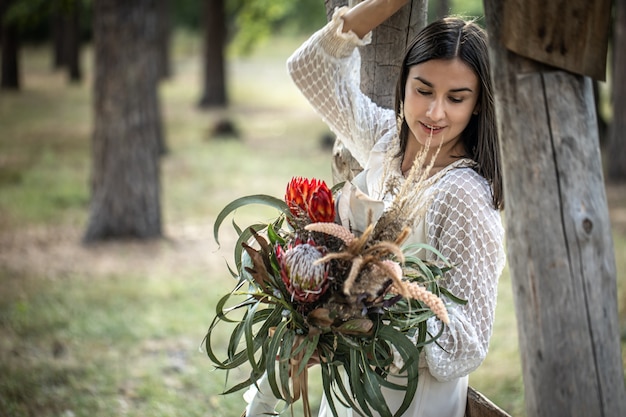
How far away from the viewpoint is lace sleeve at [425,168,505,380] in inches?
82.4

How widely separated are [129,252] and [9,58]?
15.8m

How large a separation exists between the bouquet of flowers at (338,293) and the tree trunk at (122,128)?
6.02m

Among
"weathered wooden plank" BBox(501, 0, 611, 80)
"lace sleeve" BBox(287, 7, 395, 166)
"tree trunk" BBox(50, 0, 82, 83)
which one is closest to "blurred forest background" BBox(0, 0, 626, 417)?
"lace sleeve" BBox(287, 7, 395, 166)

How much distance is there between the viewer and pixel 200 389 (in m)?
4.88

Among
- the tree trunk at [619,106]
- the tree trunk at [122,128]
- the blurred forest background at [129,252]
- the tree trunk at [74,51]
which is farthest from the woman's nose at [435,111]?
the tree trunk at [74,51]

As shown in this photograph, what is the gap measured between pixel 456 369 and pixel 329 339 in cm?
41

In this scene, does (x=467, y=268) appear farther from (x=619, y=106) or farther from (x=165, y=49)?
(x=165, y=49)

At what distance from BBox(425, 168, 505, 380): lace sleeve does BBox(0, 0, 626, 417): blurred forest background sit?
86cm

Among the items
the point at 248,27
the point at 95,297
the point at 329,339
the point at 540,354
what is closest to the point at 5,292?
the point at 95,297

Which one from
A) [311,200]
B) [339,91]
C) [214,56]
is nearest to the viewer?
[311,200]

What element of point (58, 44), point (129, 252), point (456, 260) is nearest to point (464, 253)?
point (456, 260)

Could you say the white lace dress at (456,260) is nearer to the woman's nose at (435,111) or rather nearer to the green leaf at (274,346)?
the woman's nose at (435,111)

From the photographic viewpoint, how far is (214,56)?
1930cm

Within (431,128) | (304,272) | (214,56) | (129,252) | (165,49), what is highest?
(165,49)
